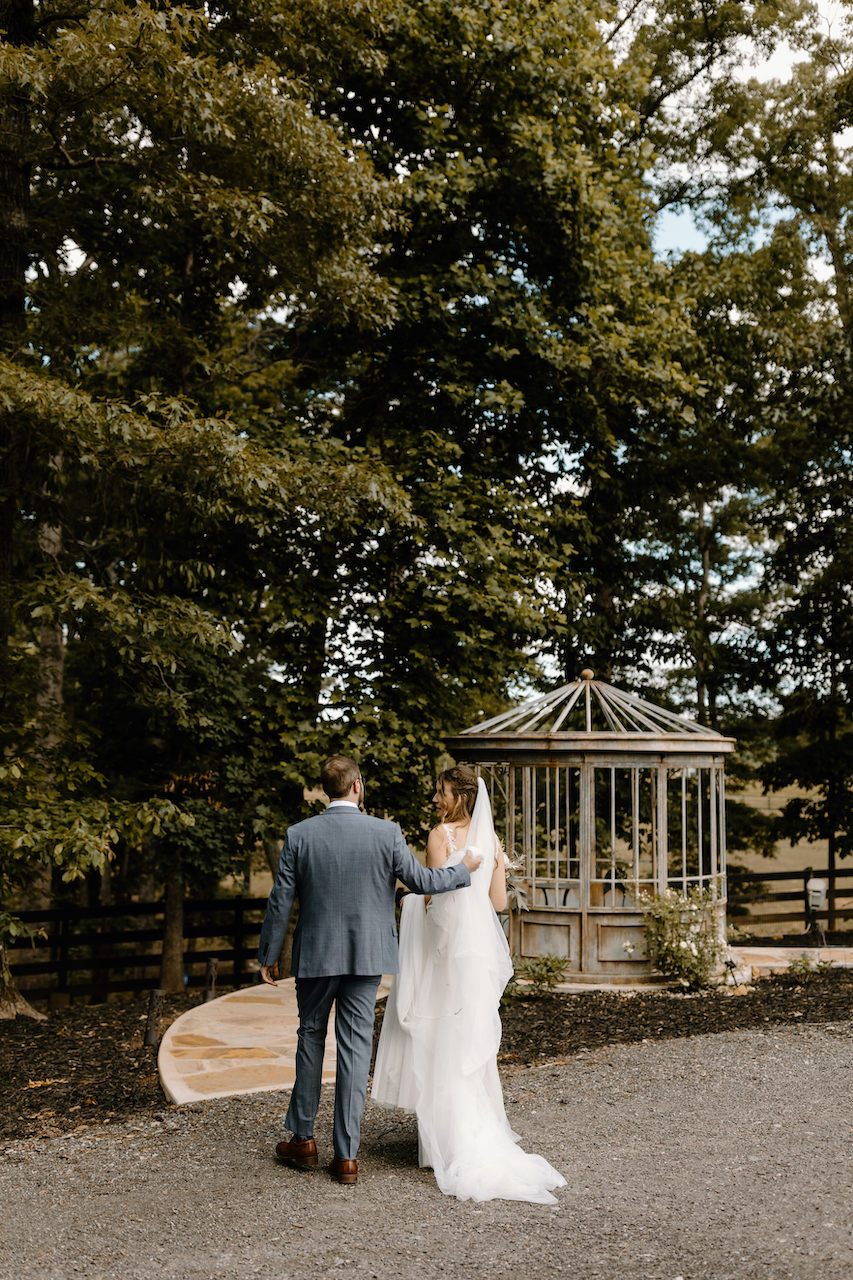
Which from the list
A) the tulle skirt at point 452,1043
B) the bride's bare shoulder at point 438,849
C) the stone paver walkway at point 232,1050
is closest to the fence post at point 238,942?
the stone paver walkway at point 232,1050

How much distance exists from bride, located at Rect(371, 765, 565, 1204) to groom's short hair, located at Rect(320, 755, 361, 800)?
45 cm

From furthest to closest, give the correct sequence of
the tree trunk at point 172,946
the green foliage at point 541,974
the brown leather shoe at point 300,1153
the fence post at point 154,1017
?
the tree trunk at point 172,946 < the green foliage at point 541,974 < the fence post at point 154,1017 < the brown leather shoe at point 300,1153

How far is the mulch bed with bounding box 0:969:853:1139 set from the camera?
22.9 feet

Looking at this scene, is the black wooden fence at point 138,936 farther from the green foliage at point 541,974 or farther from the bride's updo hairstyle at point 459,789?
the bride's updo hairstyle at point 459,789

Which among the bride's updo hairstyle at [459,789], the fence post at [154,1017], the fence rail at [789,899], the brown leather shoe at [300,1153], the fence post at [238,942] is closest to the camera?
the brown leather shoe at [300,1153]

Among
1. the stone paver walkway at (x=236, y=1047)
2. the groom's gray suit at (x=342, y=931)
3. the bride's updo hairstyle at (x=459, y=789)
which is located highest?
the bride's updo hairstyle at (x=459, y=789)

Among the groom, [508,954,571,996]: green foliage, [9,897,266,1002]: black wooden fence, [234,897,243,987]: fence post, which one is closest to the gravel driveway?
the groom

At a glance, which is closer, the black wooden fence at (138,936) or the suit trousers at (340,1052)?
the suit trousers at (340,1052)

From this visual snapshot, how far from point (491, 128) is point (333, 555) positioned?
17.6ft

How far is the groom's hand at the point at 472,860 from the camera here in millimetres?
5277

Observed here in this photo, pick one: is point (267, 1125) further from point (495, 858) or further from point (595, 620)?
point (595, 620)

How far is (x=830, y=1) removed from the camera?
62.0 ft

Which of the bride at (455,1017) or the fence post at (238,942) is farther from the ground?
the bride at (455,1017)

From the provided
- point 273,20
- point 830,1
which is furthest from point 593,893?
point 830,1
